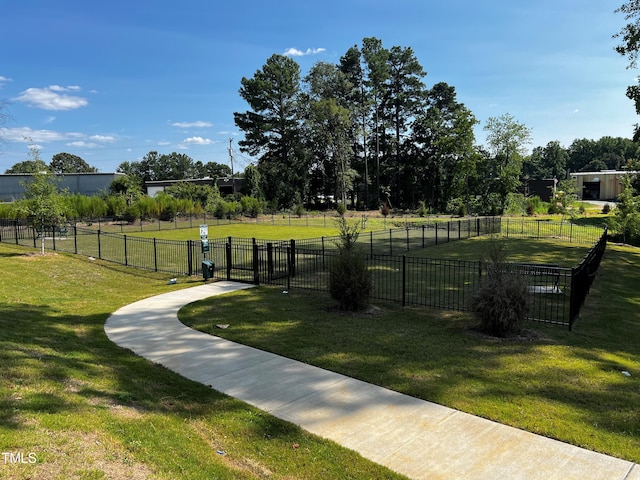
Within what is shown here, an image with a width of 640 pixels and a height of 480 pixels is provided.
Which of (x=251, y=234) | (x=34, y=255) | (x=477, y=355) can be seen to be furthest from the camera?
(x=251, y=234)

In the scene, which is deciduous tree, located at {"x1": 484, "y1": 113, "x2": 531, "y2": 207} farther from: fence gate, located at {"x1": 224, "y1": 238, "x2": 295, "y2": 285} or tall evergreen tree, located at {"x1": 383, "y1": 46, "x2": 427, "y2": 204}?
fence gate, located at {"x1": 224, "y1": 238, "x2": 295, "y2": 285}

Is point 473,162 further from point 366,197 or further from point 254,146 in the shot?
point 254,146

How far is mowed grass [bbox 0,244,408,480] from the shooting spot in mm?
3379

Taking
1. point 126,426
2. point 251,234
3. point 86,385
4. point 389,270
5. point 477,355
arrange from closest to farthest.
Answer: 1. point 126,426
2. point 86,385
3. point 477,355
4. point 389,270
5. point 251,234

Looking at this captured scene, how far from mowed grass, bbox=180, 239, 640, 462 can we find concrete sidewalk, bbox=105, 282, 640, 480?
0.77 feet

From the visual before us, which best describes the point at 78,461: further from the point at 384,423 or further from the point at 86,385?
the point at 384,423

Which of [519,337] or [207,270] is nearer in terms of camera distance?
[519,337]

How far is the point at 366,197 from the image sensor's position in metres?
68.7

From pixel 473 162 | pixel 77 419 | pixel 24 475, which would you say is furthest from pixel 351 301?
pixel 473 162

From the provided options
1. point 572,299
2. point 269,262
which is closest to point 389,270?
point 269,262

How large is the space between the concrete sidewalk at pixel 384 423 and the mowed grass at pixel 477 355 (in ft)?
0.77

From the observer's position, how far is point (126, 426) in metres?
4.10

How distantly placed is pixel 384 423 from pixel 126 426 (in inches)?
101

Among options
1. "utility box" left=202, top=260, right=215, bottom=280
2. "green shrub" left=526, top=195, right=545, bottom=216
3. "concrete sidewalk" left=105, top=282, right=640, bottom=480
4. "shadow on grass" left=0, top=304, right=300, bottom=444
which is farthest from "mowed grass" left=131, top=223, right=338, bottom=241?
"green shrub" left=526, top=195, right=545, bottom=216
